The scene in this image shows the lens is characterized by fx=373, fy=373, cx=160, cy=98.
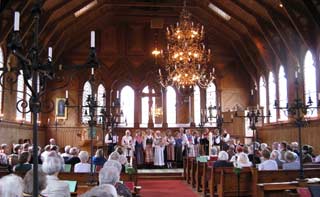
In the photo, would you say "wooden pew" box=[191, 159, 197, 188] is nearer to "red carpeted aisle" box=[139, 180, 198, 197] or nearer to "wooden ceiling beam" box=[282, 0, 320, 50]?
"red carpeted aisle" box=[139, 180, 198, 197]

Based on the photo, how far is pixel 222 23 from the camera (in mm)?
17906

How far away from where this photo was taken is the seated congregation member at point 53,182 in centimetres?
355

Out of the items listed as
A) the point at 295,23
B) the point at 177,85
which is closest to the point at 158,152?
the point at 177,85

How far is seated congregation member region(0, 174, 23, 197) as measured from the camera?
10.9 ft

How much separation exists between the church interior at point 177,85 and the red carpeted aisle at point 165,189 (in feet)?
0.20

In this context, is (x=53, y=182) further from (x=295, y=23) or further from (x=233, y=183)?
(x=295, y=23)

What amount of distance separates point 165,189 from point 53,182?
782 centimetres

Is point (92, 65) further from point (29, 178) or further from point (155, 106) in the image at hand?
point (155, 106)

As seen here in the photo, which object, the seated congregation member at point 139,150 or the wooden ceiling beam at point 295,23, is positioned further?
the seated congregation member at point 139,150

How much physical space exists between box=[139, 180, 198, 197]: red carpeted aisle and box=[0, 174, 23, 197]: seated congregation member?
6848 millimetres

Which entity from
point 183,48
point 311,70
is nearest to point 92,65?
point 183,48

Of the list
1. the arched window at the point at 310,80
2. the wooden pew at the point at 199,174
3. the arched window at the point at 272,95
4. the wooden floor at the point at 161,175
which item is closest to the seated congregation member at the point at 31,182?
the wooden pew at the point at 199,174

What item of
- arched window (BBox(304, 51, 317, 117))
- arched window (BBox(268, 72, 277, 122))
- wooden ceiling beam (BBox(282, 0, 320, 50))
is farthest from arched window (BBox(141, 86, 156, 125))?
wooden ceiling beam (BBox(282, 0, 320, 50))

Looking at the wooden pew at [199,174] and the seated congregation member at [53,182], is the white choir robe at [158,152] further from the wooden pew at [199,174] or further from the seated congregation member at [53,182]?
Answer: the seated congregation member at [53,182]
